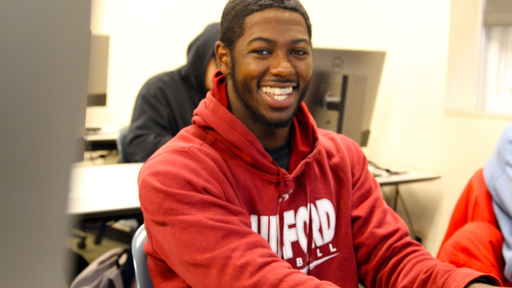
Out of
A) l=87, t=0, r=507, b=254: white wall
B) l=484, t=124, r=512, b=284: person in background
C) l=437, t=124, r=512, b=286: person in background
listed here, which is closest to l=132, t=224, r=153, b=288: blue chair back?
l=437, t=124, r=512, b=286: person in background

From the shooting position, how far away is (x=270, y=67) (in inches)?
40.2

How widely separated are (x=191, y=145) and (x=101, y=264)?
2.60ft

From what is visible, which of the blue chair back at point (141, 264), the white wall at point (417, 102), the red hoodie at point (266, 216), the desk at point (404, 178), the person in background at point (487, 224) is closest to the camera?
the red hoodie at point (266, 216)

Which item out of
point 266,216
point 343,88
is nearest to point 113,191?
point 266,216

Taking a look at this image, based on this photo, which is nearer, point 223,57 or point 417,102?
point 223,57

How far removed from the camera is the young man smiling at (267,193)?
0.81 m

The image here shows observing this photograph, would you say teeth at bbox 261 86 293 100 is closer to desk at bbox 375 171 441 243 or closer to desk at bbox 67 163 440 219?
desk at bbox 67 163 440 219

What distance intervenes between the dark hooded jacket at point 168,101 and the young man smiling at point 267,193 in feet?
3.80

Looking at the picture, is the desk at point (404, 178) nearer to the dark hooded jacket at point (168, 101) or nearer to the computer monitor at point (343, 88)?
the computer monitor at point (343, 88)

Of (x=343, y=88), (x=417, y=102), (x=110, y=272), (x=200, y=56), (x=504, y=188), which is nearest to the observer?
(x=504, y=188)

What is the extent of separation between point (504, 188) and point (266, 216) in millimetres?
763

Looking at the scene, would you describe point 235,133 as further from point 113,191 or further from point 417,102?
point 417,102

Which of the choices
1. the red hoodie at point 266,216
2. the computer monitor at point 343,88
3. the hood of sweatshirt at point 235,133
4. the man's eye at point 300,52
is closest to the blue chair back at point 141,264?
the red hoodie at point 266,216

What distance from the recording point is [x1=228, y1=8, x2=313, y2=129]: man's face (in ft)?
3.30
